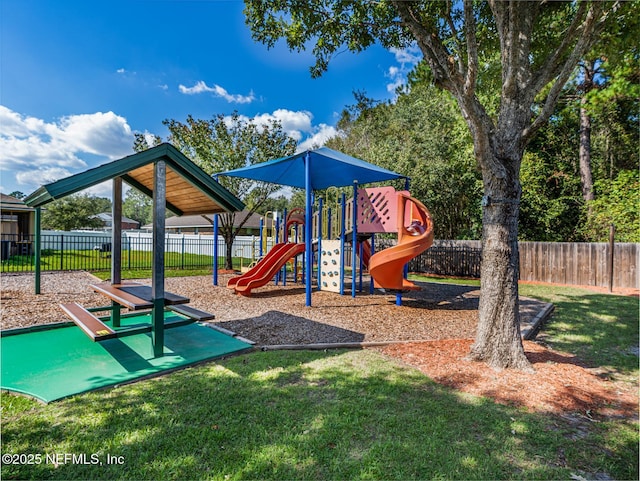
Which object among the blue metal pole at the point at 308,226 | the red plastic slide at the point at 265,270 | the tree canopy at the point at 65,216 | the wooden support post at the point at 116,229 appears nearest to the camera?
the wooden support post at the point at 116,229

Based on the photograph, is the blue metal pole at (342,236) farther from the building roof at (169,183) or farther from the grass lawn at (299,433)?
the grass lawn at (299,433)

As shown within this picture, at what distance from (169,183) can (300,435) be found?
439 centimetres

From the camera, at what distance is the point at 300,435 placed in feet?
8.45

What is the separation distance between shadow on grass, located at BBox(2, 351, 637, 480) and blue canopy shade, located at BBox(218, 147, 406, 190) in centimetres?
580

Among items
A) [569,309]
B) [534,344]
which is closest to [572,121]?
[569,309]

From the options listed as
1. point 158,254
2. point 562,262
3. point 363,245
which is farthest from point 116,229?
point 562,262

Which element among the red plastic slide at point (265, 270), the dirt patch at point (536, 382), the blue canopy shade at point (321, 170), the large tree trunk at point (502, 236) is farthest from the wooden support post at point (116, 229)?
the large tree trunk at point (502, 236)

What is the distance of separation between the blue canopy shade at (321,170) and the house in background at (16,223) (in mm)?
15351

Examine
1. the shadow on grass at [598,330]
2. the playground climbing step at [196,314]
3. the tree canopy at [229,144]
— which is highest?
the tree canopy at [229,144]

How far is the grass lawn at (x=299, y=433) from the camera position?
2221 mm

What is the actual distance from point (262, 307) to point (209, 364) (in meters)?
3.34

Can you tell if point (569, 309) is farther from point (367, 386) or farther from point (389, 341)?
point (367, 386)

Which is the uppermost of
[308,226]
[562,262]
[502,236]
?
[308,226]

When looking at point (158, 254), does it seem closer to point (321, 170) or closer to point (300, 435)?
point (300, 435)
